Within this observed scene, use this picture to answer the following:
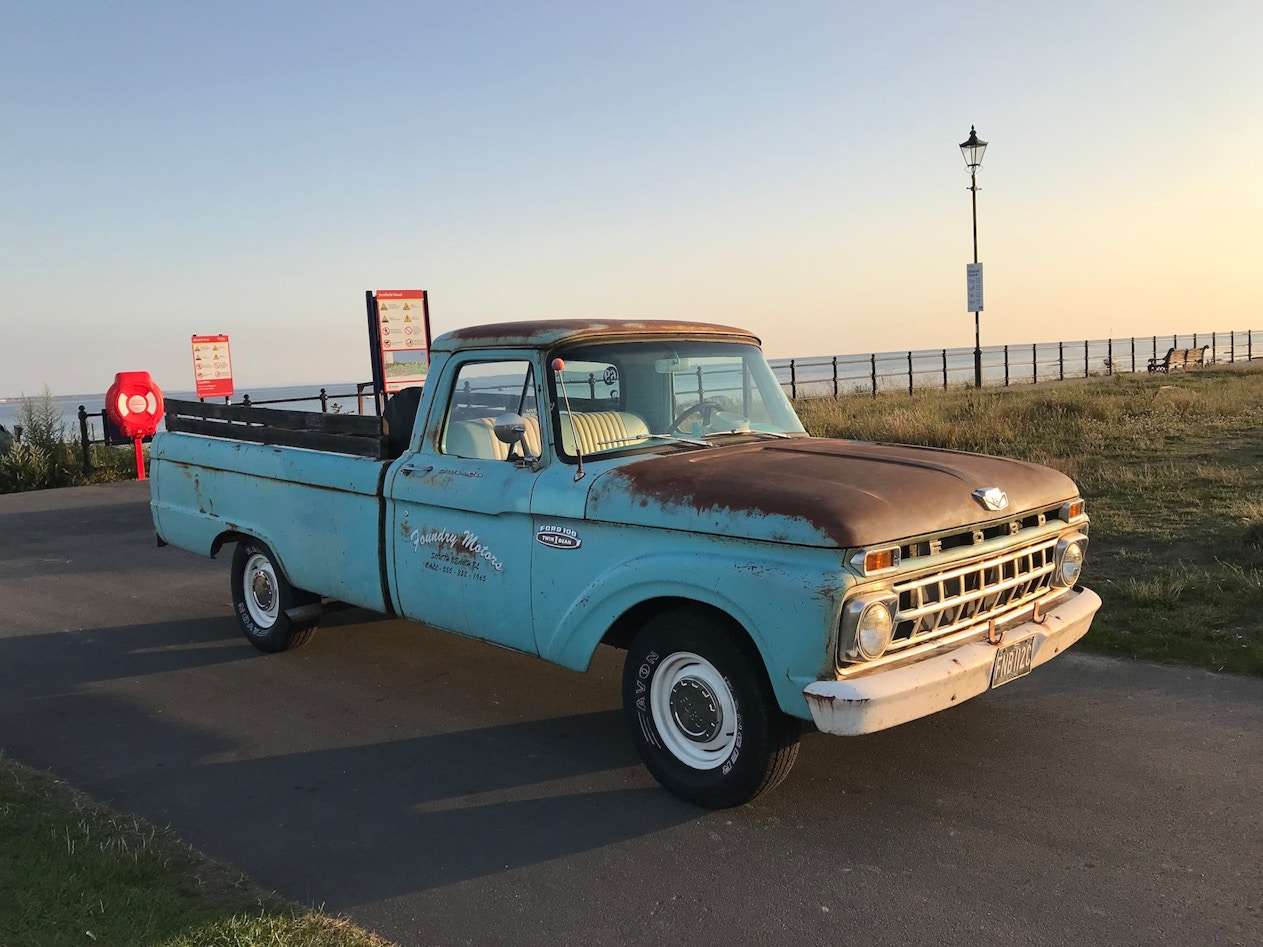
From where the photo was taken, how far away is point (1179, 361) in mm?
32312

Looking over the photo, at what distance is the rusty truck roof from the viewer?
4.86 m

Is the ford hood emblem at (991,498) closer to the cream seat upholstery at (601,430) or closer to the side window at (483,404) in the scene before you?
the cream seat upholstery at (601,430)

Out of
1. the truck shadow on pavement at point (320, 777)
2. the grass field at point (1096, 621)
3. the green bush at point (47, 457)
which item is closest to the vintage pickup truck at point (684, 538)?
the truck shadow on pavement at point (320, 777)

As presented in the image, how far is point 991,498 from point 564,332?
→ 2.05 meters

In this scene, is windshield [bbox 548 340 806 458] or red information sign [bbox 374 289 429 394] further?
red information sign [bbox 374 289 429 394]

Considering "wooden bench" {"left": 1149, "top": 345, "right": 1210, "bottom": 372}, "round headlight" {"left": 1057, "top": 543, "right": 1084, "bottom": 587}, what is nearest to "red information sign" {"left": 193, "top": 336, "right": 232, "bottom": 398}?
"round headlight" {"left": 1057, "top": 543, "right": 1084, "bottom": 587}

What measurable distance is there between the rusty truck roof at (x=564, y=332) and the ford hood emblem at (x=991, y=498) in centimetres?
181

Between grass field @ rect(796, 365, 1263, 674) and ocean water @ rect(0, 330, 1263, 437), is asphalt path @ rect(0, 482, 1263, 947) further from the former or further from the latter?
ocean water @ rect(0, 330, 1263, 437)

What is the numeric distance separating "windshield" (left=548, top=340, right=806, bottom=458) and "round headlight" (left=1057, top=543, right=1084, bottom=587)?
146 cm

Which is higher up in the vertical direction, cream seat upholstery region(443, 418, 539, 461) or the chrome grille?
cream seat upholstery region(443, 418, 539, 461)

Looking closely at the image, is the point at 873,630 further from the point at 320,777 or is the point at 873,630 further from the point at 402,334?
the point at 402,334

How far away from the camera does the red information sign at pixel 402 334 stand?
46.9ft

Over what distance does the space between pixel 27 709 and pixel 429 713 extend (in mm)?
2226

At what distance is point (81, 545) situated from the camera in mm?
10508
